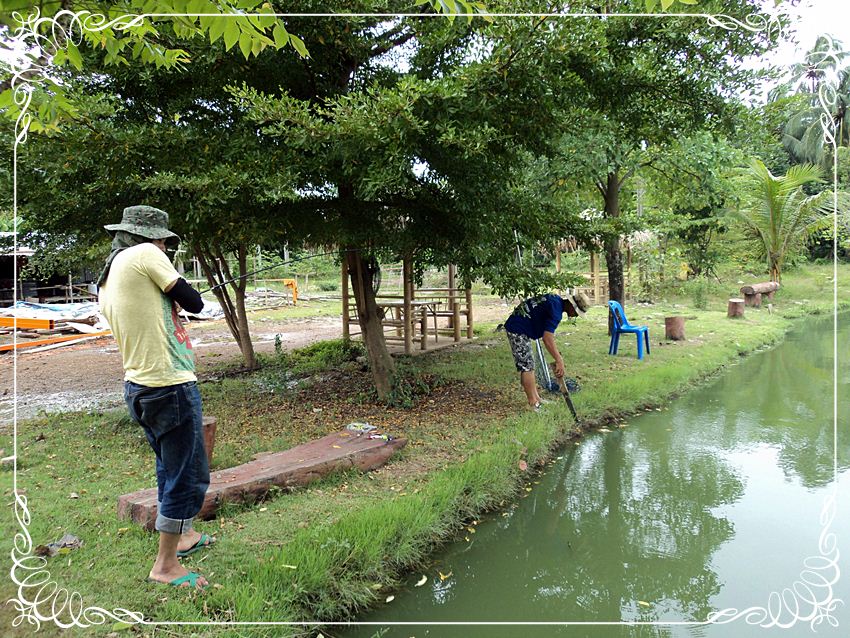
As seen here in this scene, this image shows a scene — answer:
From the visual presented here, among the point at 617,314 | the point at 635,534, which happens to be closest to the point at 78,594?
the point at 635,534

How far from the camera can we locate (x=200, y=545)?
10.4 ft

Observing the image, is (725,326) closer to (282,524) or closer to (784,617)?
(784,617)

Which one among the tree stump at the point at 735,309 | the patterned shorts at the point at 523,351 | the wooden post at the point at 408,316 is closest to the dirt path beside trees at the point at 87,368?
the wooden post at the point at 408,316

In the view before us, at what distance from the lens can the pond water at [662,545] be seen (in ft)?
9.93

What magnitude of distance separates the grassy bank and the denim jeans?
40 cm

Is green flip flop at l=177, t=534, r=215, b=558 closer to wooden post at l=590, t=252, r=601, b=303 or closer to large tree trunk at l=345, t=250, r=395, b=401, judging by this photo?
large tree trunk at l=345, t=250, r=395, b=401

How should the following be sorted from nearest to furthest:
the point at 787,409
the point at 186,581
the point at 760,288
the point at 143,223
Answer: the point at 143,223 → the point at 186,581 → the point at 787,409 → the point at 760,288

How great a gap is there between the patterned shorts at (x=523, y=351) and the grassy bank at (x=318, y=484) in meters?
0.47

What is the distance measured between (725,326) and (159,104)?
448 inches

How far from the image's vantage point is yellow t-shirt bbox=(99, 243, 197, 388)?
2584 millimetres

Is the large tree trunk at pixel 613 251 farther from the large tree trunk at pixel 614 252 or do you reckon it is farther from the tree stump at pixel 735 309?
the tree stump at pixel 735 309

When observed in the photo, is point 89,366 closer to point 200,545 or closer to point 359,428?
point 359,428

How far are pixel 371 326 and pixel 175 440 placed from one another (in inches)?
162

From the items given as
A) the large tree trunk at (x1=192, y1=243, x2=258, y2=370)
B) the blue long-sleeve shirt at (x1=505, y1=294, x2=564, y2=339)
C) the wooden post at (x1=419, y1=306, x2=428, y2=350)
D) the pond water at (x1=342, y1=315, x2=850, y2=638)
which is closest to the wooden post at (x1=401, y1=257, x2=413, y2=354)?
the wooden post at (x1=419, y1=306, x2=428, y2=350)
